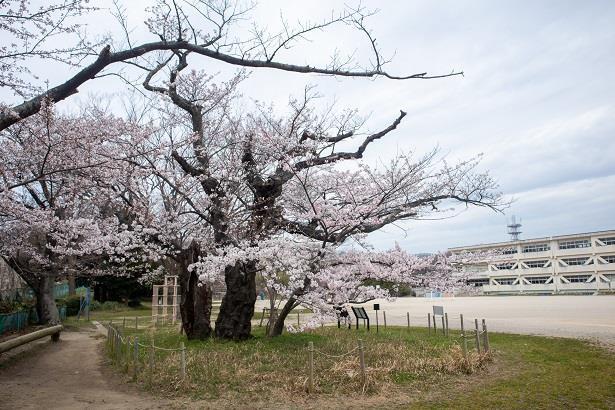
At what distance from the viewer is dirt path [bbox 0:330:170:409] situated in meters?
7.21

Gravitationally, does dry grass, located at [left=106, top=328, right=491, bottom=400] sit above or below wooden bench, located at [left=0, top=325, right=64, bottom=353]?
below

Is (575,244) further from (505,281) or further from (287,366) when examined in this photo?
(287,366)

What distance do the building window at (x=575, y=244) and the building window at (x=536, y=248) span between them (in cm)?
186

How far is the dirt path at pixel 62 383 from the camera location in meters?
7.21

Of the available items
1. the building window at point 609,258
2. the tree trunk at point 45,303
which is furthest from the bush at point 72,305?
the building window at point 609,258

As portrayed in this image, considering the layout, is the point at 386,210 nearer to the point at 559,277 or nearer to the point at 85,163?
the point at 85,163

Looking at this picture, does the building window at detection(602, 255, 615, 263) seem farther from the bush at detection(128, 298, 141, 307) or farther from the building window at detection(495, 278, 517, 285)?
the bush at detection(128, 298, 141, 307)

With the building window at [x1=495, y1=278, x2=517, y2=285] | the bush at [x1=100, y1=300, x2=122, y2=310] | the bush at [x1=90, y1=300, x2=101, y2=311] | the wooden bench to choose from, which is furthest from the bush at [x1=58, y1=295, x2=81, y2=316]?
the building window at [x1=495, y1=278, x2=517, y2=285]

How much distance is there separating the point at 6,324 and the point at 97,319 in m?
11.1

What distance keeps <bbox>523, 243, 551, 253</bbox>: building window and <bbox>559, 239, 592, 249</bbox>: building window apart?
1858 millimetres

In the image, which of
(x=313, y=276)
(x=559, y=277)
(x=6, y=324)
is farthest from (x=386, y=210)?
(x=559, y=277)

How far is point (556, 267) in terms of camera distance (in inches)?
2256

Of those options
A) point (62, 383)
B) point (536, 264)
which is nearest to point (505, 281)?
point (536, 264)

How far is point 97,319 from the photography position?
27.3m
